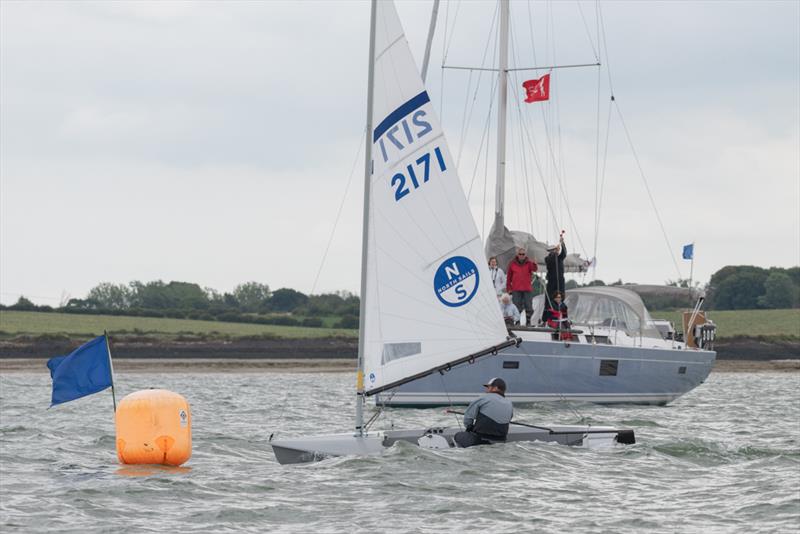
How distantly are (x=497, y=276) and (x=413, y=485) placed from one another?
14.4m

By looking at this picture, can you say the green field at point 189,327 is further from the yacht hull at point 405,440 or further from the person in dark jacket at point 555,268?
the yacht hull at point 405,440

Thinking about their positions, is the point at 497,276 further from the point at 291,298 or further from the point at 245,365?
the point at 291,298

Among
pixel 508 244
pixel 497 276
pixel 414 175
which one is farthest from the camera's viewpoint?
pixel 508 244

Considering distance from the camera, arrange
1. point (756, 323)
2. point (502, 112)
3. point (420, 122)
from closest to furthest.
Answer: point (420, 122)
point (502, 112)
point (756, 323)

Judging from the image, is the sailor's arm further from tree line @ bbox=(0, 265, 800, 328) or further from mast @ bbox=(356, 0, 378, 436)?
tree line @ bbox=(0, 265, 800, 328)

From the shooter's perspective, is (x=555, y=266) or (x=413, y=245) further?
(x=555, y=266)

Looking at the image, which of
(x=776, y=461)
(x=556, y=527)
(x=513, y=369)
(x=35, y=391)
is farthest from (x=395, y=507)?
(x=35, y=391)

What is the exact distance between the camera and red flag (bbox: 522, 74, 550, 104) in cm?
3468

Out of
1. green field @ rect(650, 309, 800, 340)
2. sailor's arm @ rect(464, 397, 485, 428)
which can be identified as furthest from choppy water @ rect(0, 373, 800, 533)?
green field @ rect(650, 309, 800, 340)

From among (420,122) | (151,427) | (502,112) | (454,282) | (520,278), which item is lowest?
(151,427)

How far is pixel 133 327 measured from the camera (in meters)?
72.8

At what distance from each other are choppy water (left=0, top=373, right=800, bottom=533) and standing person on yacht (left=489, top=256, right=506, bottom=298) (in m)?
4.75

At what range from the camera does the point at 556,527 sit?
1530 centimetres

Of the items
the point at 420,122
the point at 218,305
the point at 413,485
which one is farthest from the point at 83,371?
the point at 218,305
